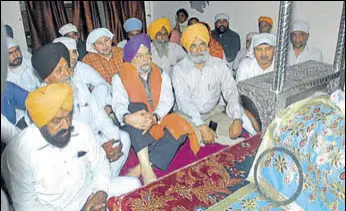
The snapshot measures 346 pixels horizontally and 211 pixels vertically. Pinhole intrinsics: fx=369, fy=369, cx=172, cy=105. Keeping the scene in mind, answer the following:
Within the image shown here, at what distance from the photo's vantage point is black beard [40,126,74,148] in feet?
3.67

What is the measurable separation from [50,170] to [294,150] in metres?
0.73

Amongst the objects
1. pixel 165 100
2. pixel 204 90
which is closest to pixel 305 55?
pixel 204 90

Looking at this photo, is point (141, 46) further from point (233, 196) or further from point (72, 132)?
point (233, 196)

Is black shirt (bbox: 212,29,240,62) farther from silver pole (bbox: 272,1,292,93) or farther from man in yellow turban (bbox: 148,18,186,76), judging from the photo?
silver pole (bbox: 272,1,292,93)

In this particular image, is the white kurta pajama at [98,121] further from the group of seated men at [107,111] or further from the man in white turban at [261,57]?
the man in white turban at [261,57]

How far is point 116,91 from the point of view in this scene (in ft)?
5.61

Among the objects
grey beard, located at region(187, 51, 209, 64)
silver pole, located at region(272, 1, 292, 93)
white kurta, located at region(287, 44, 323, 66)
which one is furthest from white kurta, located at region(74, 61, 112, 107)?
white kurta, located at region(287, 44, 323, 66)

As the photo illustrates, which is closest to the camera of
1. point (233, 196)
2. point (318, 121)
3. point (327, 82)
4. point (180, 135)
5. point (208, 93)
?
point (318, 121)

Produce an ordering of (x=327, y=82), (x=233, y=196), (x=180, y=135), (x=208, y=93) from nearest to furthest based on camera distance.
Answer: (x=233, y=196), (x=327, y=82), (x=180, y=135), (x=208, y=93)

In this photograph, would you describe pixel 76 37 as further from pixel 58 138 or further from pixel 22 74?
pixel 58 138

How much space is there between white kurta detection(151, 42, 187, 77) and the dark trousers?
0.81 meters

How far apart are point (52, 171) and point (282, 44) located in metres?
0.79

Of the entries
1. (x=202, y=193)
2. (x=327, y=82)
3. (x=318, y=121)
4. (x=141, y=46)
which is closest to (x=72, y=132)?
(x=202, y=193)

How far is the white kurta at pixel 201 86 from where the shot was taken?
1.95 metres
